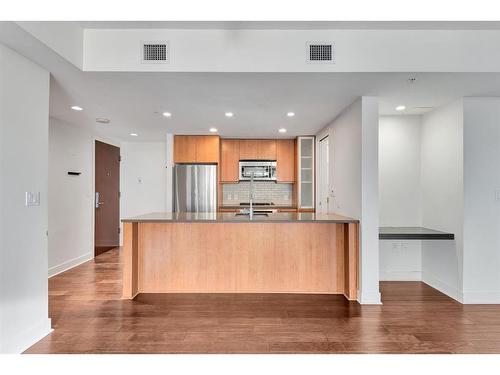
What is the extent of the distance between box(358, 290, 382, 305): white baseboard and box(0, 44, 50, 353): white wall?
3.04m

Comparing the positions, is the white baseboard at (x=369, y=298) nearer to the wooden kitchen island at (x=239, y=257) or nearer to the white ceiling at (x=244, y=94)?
the wooden kitchen island at (x=239, y=257)

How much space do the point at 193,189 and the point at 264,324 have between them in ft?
11.3

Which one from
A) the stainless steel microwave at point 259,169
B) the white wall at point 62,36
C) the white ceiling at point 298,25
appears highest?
the white ceiling at point 298,25

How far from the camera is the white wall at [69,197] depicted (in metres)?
4.71

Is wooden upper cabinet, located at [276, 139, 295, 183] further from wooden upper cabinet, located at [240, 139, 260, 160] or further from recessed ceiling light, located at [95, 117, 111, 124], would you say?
recessed ceiling light, located at [95, 117, 111, 124]

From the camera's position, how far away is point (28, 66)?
259cm

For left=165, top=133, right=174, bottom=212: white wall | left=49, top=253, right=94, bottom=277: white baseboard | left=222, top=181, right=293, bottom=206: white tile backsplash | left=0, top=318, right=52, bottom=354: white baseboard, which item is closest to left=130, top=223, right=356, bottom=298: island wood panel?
left=0, top=318, right=52, bottom=354: white baseboard

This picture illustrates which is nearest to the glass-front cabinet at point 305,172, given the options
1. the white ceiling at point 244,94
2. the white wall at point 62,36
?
the white ceiling at point 244,94

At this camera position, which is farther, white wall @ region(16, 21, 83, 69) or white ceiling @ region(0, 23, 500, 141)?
white ceiling @ region(0, 23, 500, 141)

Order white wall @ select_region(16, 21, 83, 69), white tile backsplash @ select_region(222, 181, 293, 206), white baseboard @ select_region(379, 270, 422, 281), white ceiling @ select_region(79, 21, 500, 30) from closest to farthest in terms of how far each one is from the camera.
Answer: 1. white wall @ select_region(16, 21, 83, 69)
2. white ceiling @ select_region(79, 21, 500, 30)
3. white baseboard @ select_region(379, 270, 422, 281)
4. white tile backsplash @ select_region(222, 181, 293, 206)

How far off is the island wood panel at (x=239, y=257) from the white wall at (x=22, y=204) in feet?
4.25

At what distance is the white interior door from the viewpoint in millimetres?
5432

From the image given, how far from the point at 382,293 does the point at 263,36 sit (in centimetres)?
319

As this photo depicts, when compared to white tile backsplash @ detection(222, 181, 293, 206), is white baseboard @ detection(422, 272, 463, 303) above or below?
below
